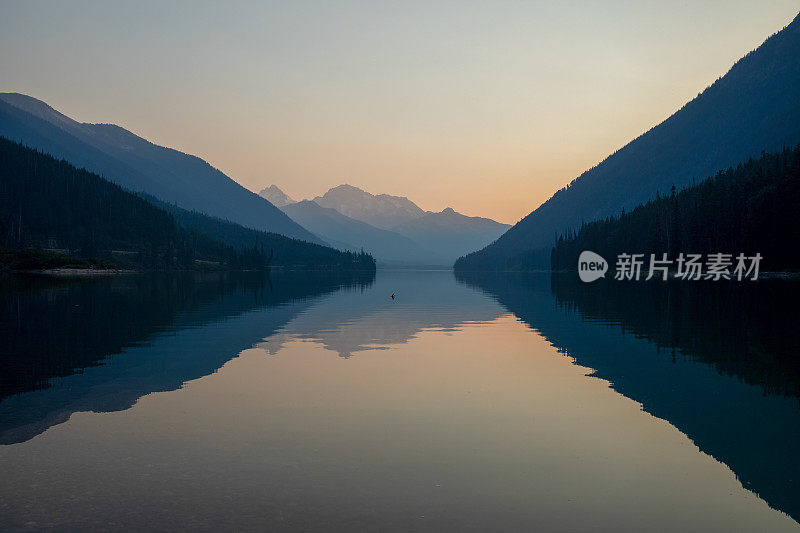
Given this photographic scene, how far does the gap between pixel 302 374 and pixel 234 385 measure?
3.75 metres

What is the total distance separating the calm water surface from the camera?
41.0ft

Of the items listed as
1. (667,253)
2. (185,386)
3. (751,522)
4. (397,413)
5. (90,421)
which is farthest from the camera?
(667,253)

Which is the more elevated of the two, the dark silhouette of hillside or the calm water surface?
the dark silhouette of hillside

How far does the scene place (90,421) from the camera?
750 inches

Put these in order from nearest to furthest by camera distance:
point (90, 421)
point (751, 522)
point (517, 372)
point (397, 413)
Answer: point (751, 522), point (90, 421), point (397, 413), point (517, 372)

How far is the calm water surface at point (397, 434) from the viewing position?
12.5 meters

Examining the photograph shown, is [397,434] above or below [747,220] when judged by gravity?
below

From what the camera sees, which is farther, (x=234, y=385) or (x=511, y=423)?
(x=234, y=385)

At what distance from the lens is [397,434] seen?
59.6 feet

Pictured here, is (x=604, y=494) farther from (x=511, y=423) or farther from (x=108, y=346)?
(x=108, y=346)

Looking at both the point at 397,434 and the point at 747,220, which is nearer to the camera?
the point at 397,434

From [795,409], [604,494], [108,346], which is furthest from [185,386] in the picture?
[795,409]

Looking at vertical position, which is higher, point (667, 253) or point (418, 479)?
point (667, 253)

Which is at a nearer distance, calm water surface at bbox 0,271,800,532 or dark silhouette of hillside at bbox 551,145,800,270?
calm water surface at bbox 0,271,800,532
